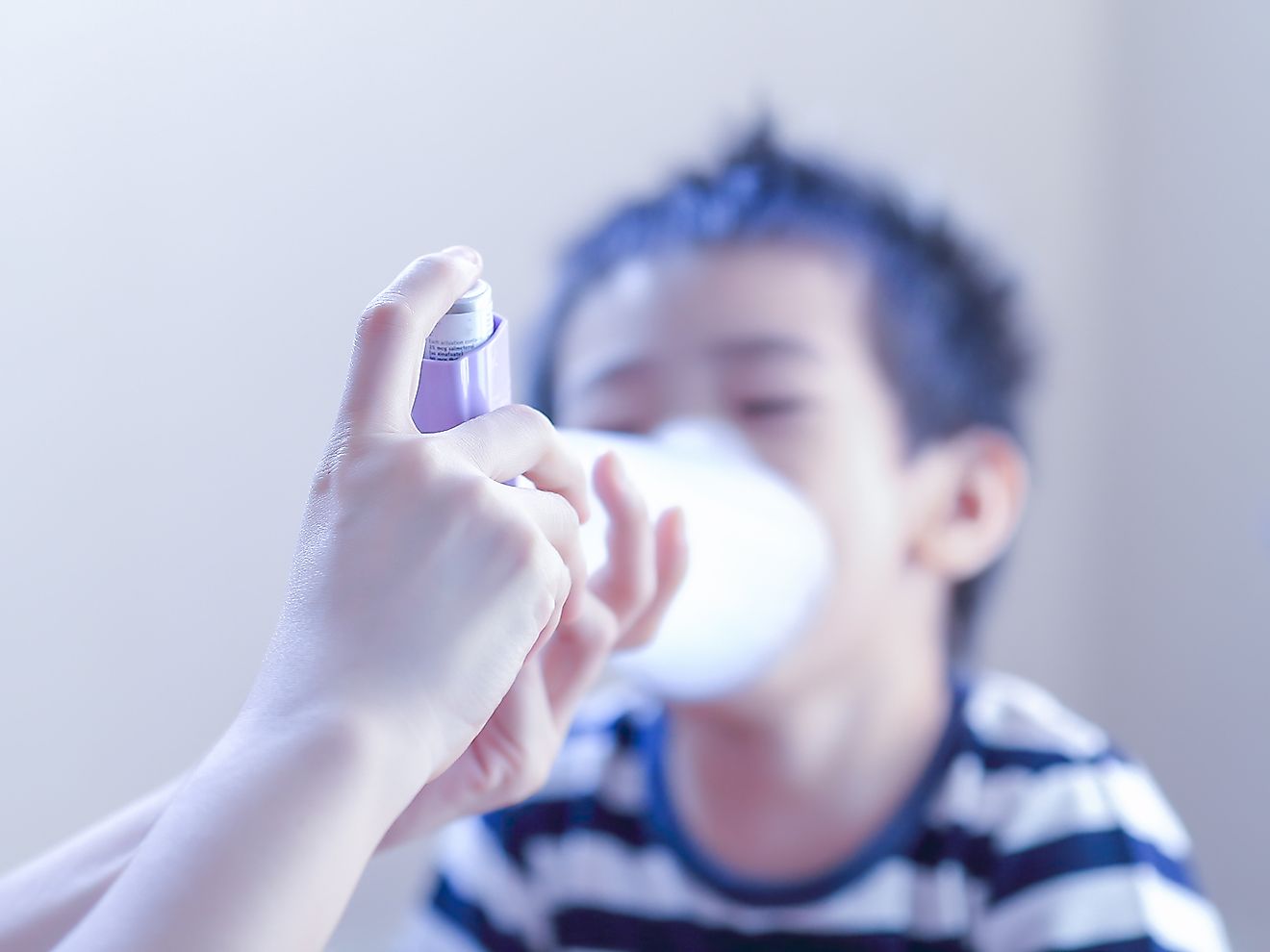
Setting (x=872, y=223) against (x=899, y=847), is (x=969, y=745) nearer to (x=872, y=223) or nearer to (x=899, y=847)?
(x=899, y=847)

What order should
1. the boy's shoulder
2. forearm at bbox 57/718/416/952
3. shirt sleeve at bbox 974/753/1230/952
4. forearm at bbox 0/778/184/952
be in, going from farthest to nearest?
the boy's shoulder < shirt sleeve at bbox 974/753/1230/952 < forearm at bbox 0/778/184/952 < forearm at bbox 57/718/416/952

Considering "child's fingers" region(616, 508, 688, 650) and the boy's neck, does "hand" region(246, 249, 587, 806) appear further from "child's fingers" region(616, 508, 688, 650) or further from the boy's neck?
the boy's neck

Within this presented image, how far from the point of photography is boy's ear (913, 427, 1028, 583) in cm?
87

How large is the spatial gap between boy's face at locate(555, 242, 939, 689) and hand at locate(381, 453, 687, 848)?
8.0 inches

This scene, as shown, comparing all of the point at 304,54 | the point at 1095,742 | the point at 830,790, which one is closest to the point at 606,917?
the point at 830,790

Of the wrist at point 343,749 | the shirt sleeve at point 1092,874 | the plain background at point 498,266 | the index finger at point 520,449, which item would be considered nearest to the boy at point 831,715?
the shirt sleeve at point 1092,874

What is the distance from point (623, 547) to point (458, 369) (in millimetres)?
135

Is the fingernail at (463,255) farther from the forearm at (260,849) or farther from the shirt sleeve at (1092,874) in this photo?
the shirt sleeve at (1092,874)

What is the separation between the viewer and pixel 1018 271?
41.4 inches

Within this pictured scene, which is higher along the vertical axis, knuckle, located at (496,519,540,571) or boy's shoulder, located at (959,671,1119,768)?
knuckle, located at (496,519,540,571)

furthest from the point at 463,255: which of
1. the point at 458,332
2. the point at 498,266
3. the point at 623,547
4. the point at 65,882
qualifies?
the point at 498,266

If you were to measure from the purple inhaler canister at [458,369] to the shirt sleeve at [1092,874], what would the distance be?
1.62 ft

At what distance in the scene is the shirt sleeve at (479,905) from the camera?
2.78ft

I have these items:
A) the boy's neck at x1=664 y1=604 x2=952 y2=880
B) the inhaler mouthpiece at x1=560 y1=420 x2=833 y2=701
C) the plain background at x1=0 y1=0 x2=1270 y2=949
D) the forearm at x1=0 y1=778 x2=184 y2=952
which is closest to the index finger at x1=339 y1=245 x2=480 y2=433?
the inhaler mouthpiece at x1=560 y1=420 x2=833 y2=701
